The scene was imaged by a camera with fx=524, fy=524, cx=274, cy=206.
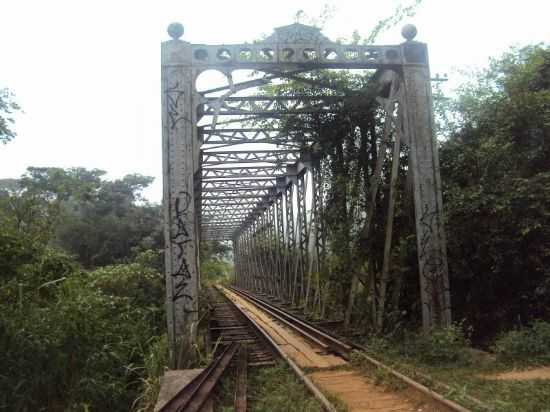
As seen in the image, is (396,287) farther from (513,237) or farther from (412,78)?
(412,78)

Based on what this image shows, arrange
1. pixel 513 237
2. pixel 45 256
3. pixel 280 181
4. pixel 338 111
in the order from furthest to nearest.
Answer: pixel 280 181 < pixel 338 111 < pixel 45 256 < pixel 513 237

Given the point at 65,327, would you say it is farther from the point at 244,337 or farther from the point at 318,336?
the point at 318,336

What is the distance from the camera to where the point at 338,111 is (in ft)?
41.2

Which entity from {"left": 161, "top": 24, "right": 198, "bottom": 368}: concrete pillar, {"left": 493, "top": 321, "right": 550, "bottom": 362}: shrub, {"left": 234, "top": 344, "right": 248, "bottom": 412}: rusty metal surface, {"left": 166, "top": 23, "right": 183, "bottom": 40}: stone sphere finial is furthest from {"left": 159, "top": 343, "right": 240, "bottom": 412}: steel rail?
{"left": 166, "top": 23, "right": 183, "bottom": 40}: stone sphere finial

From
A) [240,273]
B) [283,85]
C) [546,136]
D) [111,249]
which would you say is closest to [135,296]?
[283,85]

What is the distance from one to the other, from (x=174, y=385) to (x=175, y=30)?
5.99 m

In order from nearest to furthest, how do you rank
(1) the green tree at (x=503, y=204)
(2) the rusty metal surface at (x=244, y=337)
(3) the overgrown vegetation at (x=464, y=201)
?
1. (1) the green tree at (x=503, y=204)
2. (3) the overgrown vegetation at (x=464, y=201)
3. (2) the rusty metal surface at (x=244, y=337)

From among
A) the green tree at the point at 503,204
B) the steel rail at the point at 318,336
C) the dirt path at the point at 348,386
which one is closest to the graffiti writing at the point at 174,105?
the dirt path at the point at 348,386

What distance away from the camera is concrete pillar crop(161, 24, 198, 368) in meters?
8.57

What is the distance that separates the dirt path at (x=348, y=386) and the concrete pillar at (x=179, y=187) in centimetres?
204

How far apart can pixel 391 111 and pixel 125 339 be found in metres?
6.73

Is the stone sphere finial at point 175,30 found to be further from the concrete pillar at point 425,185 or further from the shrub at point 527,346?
the shrub at point 527,346

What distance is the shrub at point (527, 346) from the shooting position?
7.12 metres

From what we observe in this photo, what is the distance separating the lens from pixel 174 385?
6363 mm
